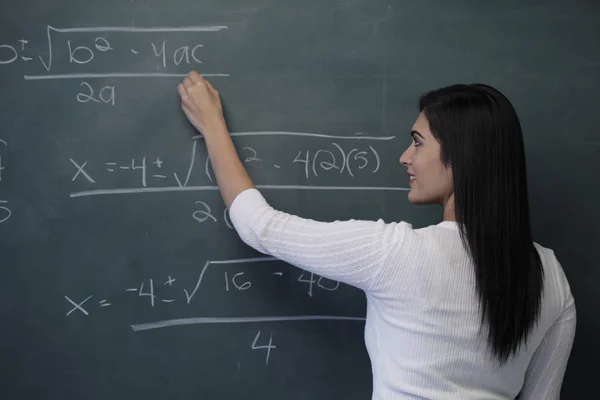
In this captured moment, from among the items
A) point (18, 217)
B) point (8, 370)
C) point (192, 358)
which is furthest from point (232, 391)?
point (18, 217)

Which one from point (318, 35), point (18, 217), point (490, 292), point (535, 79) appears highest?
point (318, 35)

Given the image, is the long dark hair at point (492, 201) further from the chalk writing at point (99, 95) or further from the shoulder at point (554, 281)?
the chalk writing at point (99, 95)

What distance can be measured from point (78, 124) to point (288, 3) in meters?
0.64

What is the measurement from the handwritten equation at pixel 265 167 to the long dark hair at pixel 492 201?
41cm

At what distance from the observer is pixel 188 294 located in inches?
54.8

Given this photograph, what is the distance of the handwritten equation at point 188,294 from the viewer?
53.7 inches

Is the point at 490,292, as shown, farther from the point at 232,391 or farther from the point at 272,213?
the point at 232,391

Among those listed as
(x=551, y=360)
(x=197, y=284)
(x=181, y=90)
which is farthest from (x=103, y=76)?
(x=551, y=360)

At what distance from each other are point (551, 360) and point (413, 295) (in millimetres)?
451

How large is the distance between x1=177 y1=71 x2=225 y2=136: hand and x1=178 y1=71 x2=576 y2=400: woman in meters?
0.35

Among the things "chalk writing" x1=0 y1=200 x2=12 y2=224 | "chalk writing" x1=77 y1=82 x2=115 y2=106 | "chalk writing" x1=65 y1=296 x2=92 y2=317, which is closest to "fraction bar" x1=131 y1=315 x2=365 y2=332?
"chalk writing" x1=65 y1=296 x2=92 y2=317

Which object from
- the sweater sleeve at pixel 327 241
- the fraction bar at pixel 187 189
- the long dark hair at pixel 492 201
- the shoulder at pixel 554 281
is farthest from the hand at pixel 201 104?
the shoulder at pixel 554 281

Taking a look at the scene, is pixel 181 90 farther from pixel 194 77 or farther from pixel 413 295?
pixel 413 295

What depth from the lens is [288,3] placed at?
54.9 inches
